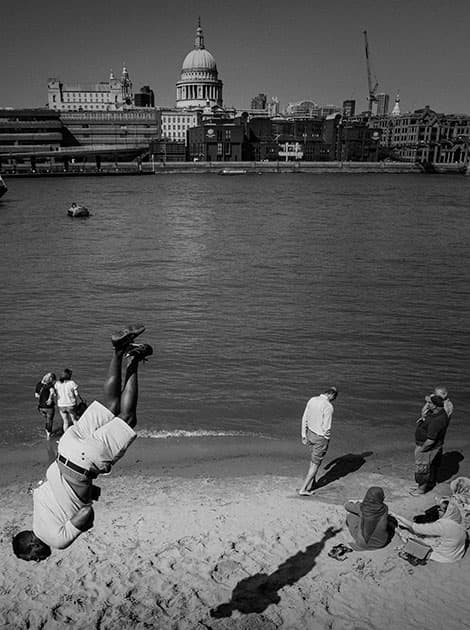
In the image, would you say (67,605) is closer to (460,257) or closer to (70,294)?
(70,294)

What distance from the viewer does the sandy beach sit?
5.65 m

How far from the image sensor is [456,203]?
69562 mm

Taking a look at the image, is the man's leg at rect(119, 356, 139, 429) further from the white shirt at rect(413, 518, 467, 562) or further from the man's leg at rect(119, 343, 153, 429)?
the white shirt at rect(413, 518, 467, 562)

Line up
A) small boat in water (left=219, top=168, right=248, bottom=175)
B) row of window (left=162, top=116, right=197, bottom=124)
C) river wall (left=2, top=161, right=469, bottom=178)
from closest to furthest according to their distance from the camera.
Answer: river wall (left=2, top=161, right=469, bottom=178)
small boat in water (left=219, top=168, right=248, bottom=175)
row of window (left=162, top=116, right=197, bottom=124)

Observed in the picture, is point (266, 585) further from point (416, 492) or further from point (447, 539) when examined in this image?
point (416, 492)

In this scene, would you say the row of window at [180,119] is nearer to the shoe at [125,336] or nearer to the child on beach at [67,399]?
the child on beach at [67,399]

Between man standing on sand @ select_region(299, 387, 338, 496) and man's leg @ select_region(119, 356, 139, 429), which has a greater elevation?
man's leg @ select_region(119, 356, 139, 429)

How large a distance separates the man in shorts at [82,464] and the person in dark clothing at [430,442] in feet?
17.2

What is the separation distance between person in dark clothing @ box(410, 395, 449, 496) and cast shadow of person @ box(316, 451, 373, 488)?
3.75 feet

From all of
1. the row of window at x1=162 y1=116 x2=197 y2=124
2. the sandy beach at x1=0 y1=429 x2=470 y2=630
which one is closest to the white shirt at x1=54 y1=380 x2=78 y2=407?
the sandy beach at x1=0 y1=429 x2=470 y2=630

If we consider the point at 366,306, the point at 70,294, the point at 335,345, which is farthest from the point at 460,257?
the point at 70,294

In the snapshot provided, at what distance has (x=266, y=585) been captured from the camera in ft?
19.7

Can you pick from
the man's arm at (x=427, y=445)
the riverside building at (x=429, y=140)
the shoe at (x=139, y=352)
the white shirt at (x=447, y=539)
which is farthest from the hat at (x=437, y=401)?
the riverside building at (x=429, y=140)

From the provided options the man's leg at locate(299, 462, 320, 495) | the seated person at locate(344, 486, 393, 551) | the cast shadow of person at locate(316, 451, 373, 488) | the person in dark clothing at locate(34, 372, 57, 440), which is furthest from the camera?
the person in dark clothing at locate(34, 372, 57, 440)
